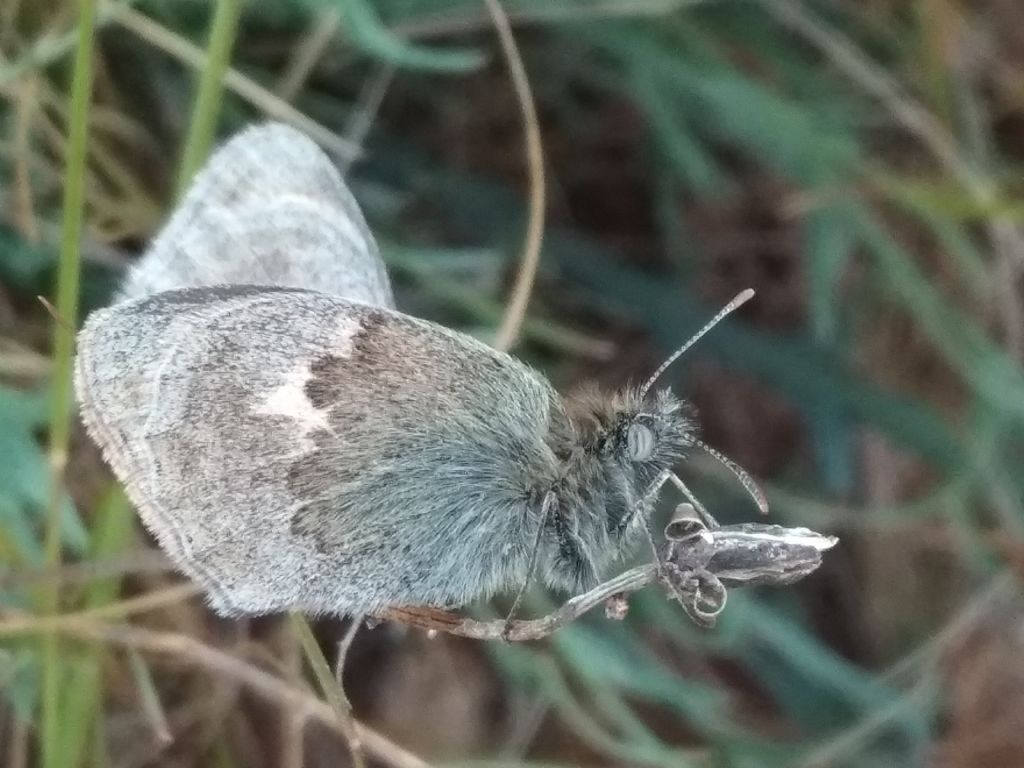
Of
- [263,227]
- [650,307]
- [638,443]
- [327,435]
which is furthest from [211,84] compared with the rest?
[650,307]

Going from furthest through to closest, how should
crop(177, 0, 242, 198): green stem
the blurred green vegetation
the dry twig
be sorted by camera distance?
the blurred green vegetation < crop(177, 0, 242, 198): green stem < the dry twig

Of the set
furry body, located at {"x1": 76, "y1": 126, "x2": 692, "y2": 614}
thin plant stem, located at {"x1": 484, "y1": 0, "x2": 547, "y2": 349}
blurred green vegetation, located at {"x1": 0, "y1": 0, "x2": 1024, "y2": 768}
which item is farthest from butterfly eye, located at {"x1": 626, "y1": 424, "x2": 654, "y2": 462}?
blurred green vegetation, located at {"x1": 0, "y1": 0, "x2": 1024, "y2": 768}

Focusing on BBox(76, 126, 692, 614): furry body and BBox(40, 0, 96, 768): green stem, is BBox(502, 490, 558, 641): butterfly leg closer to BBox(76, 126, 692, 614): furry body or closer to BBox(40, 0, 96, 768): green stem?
BBox(76, 126, 692, 614): furry body

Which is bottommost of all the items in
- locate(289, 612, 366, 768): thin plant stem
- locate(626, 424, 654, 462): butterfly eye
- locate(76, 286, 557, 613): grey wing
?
locate(289, 612, 366, 768): thin plant stem

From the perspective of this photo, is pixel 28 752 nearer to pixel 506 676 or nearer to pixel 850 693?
pixel 506 676

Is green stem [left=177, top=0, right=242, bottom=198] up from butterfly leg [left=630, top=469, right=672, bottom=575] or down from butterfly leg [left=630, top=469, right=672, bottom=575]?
up

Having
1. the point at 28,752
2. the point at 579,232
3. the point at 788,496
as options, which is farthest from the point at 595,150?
the point at 28,752

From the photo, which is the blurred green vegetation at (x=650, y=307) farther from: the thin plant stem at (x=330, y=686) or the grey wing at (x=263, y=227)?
the thin plant stem at (x=330, y=686)

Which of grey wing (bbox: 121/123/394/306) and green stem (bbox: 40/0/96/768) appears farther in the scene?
grey wing (bbox: 121/123/394/306)

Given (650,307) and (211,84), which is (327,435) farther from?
(650,307)
